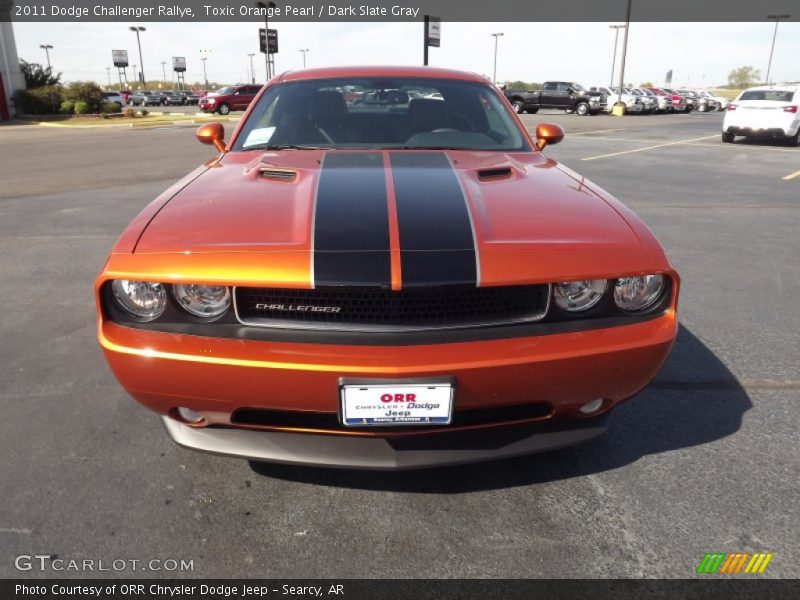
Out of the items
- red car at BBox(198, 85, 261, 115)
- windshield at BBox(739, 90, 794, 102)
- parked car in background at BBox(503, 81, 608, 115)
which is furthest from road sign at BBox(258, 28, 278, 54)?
windshield at BBox(739, 90, 794, 102)

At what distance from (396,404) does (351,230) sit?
546mm

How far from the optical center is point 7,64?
28.5 m

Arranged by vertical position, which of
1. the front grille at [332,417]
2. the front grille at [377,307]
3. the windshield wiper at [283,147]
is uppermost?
the windshield wiper at [283,147]

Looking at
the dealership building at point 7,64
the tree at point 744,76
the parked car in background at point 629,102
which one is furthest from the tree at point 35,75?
the tree at point 744,76

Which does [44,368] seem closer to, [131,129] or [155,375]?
[155,375]

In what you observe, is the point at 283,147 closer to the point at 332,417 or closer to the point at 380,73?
the point at 380,73

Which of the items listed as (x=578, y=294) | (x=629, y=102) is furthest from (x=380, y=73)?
(x=629, y=102)

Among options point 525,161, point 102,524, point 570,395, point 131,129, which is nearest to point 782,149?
point 525,161

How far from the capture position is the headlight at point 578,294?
1.90 meters

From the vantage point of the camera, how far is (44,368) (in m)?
3.10

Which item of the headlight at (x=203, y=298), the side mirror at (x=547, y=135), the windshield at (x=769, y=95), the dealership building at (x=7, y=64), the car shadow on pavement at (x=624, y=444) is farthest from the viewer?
the dealership building at (x=7, y=64)

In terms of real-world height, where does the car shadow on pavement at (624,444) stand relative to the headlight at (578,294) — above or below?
below

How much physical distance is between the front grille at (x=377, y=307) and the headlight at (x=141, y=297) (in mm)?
261

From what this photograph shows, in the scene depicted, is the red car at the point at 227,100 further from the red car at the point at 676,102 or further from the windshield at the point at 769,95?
the red car at the point at 676,102
